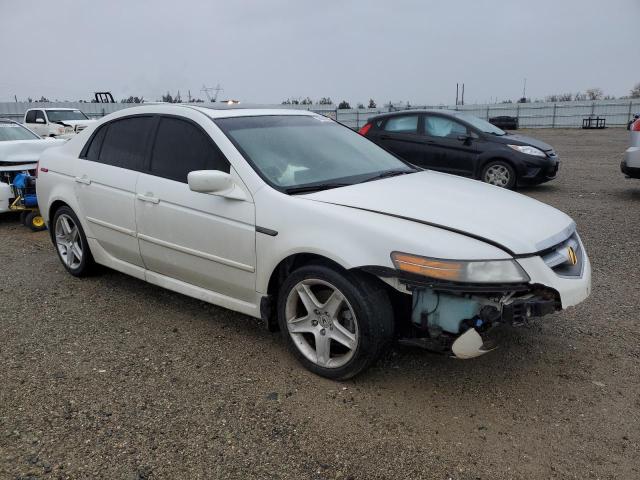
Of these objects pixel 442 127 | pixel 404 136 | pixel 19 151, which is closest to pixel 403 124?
pixel 404 136

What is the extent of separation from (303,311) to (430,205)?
101 centimetres

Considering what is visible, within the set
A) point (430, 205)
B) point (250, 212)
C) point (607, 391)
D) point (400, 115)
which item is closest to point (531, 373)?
point (607, 391)

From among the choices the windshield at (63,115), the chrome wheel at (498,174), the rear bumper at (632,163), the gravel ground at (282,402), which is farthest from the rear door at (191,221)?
the windshield at (63,115)

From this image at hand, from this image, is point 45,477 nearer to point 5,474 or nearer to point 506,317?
point 5,474

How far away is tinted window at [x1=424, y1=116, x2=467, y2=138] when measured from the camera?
31.9 ft

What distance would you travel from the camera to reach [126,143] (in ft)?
14.5

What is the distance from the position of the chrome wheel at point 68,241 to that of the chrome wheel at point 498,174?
22.8ft

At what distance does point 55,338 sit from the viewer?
12.8 feet

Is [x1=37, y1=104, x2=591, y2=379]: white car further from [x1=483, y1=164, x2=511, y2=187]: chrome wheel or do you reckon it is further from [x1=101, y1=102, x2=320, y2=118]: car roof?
[x1=483, y1=164, x2=511, y2=187]: chrome wheel

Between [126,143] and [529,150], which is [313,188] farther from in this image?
[529,150]

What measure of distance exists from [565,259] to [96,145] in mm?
3856

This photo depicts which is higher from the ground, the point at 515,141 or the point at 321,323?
the point at 515,141

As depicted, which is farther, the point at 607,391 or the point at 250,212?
the point at 250,212

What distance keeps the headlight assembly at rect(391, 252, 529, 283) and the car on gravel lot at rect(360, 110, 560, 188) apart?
21.9 feet
